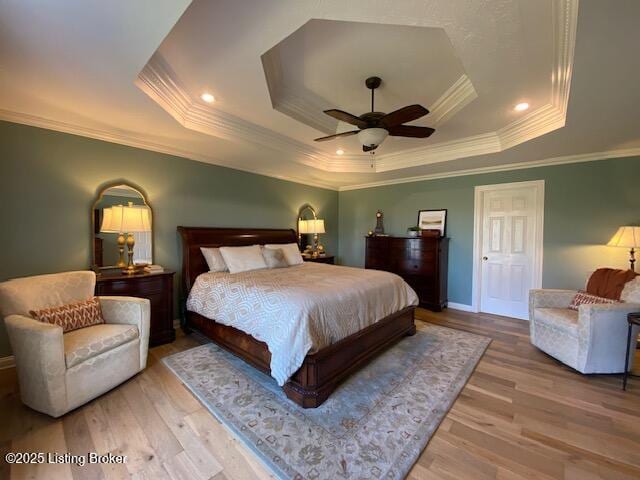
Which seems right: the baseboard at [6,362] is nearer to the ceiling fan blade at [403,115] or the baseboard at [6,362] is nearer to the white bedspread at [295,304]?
the white bedspread at [295,304]

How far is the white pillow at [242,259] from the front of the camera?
139 inches

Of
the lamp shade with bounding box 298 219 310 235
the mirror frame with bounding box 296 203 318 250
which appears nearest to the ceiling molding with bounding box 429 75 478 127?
the lamp shade with bounding box 298 219 310 235

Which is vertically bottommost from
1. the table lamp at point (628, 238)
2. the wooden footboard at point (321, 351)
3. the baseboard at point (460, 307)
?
the baseboard at point (460, 307)

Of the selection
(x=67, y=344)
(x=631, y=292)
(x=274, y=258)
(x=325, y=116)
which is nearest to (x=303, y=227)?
(x=274, y=258)

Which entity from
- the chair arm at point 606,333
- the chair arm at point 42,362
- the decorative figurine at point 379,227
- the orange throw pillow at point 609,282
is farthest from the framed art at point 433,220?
the chair arm at point 42,362

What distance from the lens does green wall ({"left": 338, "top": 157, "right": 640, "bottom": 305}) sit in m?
3.46

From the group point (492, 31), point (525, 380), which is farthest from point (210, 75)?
point (525, 380)

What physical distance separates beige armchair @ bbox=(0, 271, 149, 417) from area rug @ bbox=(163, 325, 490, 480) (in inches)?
21.3

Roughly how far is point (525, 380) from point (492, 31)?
287cm

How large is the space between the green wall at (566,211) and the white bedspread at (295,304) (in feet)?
6.60

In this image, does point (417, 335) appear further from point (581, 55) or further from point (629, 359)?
point (581, 55)

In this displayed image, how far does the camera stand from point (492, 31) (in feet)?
5.66

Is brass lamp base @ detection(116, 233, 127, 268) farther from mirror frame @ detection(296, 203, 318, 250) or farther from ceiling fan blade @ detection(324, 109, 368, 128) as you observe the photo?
mirror frame @ detection(296, 203, 318, 250)

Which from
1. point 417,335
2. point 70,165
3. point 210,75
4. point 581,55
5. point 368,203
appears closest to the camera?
point 581,55
